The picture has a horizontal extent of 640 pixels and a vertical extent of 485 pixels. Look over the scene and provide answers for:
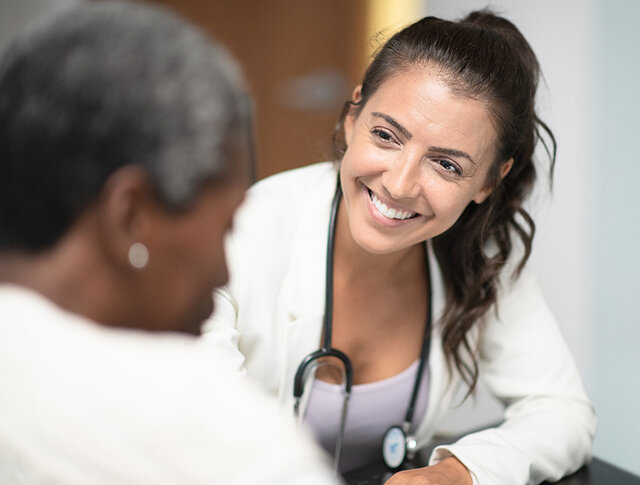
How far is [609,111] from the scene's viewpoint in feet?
5.25

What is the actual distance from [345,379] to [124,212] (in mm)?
791

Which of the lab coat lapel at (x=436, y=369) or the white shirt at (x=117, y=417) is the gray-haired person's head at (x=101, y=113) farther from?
the lab coat lapel at (x=436, y=369)

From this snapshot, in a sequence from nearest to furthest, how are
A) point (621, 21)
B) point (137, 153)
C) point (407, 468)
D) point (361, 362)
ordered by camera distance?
point (137, 153) → point (407, 468) → point (361, 362) → point (621, 21)

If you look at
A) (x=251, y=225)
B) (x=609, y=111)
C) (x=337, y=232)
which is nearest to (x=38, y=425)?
(x=251, y=225)

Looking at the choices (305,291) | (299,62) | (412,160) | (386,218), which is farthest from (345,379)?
(299,62)

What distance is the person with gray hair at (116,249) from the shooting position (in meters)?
0.39

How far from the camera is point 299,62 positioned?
2.99 meters

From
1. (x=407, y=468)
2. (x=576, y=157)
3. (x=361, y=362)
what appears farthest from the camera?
(x=576, y=157)

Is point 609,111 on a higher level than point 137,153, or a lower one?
lower

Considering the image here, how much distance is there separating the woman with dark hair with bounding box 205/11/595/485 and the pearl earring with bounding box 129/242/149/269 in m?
0.54

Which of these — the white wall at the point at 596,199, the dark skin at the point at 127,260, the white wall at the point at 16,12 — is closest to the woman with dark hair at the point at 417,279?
the white wall at the point at 596,199

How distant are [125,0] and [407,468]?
33.1 inches

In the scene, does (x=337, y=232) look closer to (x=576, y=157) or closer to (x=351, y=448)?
(x=351, y=448)

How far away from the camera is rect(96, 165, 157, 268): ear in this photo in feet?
1.28
